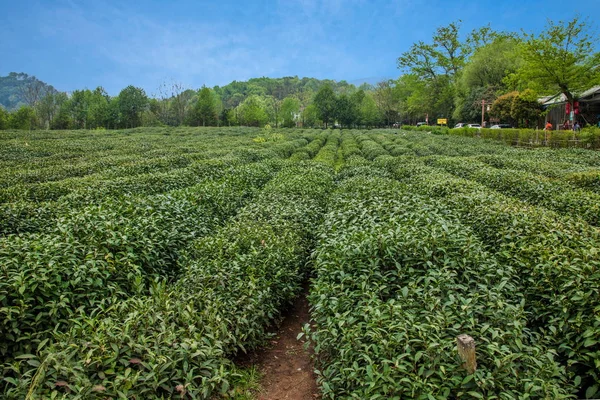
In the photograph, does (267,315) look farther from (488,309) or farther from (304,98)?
(304,98)

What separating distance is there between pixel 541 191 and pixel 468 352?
24.4ft

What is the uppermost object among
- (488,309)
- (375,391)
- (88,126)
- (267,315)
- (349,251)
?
(88,126)

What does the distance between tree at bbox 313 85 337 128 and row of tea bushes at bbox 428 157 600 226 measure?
6461 cm

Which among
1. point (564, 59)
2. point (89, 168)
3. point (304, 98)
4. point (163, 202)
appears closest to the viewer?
point (163, 202)

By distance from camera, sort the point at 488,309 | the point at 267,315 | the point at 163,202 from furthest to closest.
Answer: the point at 163,202 < the point at 267,315 < the point at 488,309

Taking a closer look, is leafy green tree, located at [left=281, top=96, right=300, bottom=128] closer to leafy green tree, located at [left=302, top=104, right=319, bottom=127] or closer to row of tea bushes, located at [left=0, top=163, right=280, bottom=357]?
leafy green tree, located at [left=302, top=104, right=319, bottom=127]

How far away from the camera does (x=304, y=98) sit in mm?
131000

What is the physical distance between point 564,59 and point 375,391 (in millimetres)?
32850

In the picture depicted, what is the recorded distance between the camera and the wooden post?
8.75ft

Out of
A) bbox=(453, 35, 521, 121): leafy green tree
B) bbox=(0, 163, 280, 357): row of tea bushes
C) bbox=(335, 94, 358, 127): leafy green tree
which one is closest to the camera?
bbox=(0, 163, 280, 357): row of tea bushes

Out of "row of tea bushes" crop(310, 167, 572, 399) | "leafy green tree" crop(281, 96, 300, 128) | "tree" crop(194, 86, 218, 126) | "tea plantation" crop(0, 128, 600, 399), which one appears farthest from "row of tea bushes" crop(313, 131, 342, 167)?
"leafy green tree" crop(281, 96, 300, 128)

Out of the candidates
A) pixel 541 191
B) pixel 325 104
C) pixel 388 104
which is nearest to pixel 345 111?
pixel 325 104

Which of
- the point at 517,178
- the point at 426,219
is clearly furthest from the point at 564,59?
the point at 426,219

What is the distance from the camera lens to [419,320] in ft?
10.9
